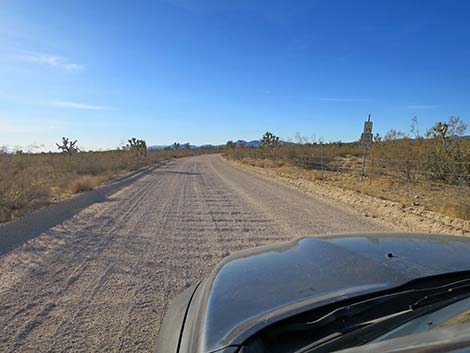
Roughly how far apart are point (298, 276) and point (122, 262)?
3936 mm

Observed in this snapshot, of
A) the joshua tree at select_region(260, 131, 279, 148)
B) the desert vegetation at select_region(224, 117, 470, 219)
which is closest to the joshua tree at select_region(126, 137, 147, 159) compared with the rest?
the joshua tree at select_region(260, 131, 279, 148)

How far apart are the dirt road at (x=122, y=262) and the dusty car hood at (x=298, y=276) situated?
158 cm

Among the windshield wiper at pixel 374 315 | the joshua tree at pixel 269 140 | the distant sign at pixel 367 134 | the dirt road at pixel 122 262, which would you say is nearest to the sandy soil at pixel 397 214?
the dirt road at pixel 122 262

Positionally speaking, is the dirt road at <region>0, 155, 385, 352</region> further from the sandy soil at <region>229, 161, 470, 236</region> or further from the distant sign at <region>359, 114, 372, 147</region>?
the distant sign at <region>359, 114, 372, 147</region>

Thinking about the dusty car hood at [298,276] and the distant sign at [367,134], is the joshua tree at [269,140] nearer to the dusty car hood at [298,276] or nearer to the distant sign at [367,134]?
the distant sign at [367,134]

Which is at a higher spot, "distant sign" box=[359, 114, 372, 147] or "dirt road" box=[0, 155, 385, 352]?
"distant sign" box=[359, 114, 372, 147]

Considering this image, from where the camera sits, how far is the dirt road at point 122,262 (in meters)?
3.13

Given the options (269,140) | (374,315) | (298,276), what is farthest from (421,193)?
(269,140)

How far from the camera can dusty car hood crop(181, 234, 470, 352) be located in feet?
4.87

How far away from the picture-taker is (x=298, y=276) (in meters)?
1.96

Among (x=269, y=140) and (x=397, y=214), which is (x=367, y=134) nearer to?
(x=397, y=214)

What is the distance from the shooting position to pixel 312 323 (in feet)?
4.90

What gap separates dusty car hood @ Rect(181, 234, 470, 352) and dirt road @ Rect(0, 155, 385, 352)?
1.58 meters

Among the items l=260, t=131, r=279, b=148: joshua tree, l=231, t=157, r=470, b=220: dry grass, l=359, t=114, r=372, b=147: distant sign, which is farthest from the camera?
l=260, t=131, r=279, b=148: joshua tree
